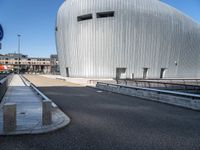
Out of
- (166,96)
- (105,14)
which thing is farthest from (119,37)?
(166,96)

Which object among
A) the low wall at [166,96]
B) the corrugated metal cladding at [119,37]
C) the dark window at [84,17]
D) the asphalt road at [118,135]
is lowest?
the asphalt road at [118,135]

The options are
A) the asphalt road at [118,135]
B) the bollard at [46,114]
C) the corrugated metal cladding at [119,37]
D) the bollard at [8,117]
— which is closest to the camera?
the asphalt road at [118,135]

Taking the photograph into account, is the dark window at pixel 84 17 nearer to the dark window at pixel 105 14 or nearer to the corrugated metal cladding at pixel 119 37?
the corrugated metal cladding at pixel 119 37

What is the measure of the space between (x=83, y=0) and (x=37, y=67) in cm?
10056

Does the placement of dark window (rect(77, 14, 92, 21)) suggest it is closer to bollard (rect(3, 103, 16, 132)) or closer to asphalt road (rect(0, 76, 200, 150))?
asphalt road (rect(0, 76, 200, 150))

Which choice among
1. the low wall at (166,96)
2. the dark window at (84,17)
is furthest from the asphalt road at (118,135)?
the dark window at (84,17)

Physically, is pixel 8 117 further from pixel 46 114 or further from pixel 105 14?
pixel 105 14

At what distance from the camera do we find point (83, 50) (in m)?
52.4

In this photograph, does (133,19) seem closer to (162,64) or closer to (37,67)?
(162,64)

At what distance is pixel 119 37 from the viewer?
50.5m

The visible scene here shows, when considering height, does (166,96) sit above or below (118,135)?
above

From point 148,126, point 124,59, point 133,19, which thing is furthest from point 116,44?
point 148,126

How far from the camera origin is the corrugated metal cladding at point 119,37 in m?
50.7

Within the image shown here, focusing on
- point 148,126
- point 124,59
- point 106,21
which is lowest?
point 148,126
